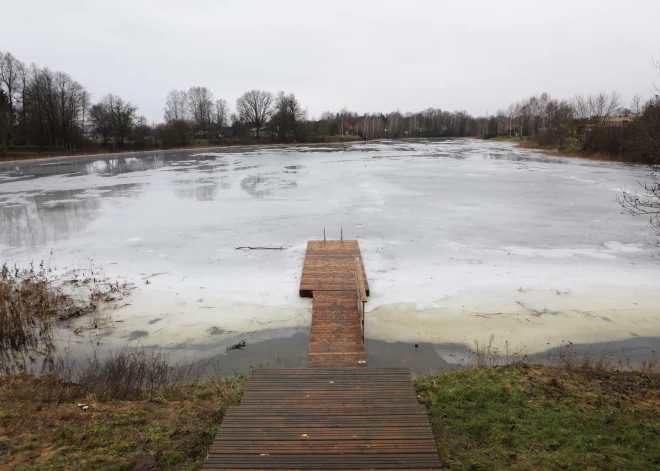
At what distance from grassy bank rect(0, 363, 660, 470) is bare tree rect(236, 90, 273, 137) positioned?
82.1 m

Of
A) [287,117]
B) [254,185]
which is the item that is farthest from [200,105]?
[254,185]

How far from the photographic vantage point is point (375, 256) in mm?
10734

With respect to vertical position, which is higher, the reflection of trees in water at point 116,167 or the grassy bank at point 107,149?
the grassy bank at point 107,149

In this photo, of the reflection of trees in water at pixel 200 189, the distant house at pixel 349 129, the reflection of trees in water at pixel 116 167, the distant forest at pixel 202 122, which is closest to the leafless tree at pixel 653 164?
the distant forest at pixel 202 122

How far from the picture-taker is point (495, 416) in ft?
15.2

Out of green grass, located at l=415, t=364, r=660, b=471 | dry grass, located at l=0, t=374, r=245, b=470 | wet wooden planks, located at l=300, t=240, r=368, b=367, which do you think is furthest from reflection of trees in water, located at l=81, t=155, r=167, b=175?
green grass, located at l=415, t=364, r=660, b=471

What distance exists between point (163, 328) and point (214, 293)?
4.85 ft

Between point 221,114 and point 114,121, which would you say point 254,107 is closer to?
point 221,114

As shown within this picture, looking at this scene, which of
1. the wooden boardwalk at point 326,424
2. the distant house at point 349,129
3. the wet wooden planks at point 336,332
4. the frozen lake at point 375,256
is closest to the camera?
the wooden boardwalk at point 326,424

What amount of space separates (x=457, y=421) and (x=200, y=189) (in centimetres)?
1847

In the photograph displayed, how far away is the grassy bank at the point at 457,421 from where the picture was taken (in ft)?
12.9

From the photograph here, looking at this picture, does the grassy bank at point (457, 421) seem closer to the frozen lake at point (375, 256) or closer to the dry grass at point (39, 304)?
the dry grass at point (39, 304)

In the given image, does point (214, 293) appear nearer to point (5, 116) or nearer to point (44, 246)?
point (44, 246)

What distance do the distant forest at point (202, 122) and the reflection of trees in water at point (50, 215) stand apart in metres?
14.2
